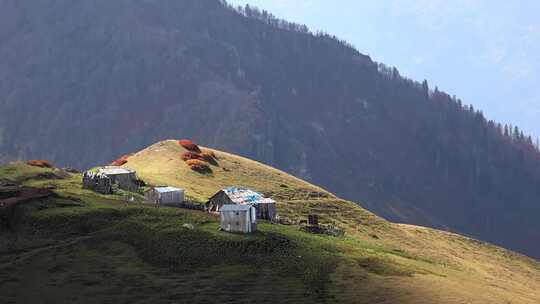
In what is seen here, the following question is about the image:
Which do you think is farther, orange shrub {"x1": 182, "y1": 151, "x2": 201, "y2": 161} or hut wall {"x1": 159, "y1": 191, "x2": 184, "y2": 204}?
orange shrub {"x1": 182, "y1": 151, "x2": 201, "y2": 161}

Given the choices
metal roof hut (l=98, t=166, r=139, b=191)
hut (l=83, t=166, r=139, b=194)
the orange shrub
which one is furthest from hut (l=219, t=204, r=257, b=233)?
the orange shrub

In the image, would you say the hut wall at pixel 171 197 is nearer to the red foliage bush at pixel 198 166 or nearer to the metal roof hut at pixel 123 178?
the metal roof hut at pixel 123 178

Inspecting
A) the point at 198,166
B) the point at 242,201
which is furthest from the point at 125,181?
the point at 198,166

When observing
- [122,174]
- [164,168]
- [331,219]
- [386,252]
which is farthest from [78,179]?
[386,252]

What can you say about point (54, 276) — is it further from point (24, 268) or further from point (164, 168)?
point (164, 168)

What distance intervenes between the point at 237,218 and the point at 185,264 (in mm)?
10636

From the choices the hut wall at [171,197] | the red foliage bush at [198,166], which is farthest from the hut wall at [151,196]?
the red foliage bush at [198,166]

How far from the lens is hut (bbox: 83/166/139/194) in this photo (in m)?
104

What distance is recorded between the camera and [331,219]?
389ft

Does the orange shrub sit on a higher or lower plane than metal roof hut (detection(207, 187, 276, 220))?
higher

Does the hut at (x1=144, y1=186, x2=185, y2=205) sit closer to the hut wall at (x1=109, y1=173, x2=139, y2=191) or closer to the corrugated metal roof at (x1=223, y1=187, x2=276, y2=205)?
the corrugated metal roof at (x1=223, y1=187, x2=276, y2=205)

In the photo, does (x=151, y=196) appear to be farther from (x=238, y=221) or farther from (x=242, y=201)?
(x=238, y=221)

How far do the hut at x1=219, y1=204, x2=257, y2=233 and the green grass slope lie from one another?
1.51 meters

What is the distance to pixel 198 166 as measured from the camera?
138500 mm
